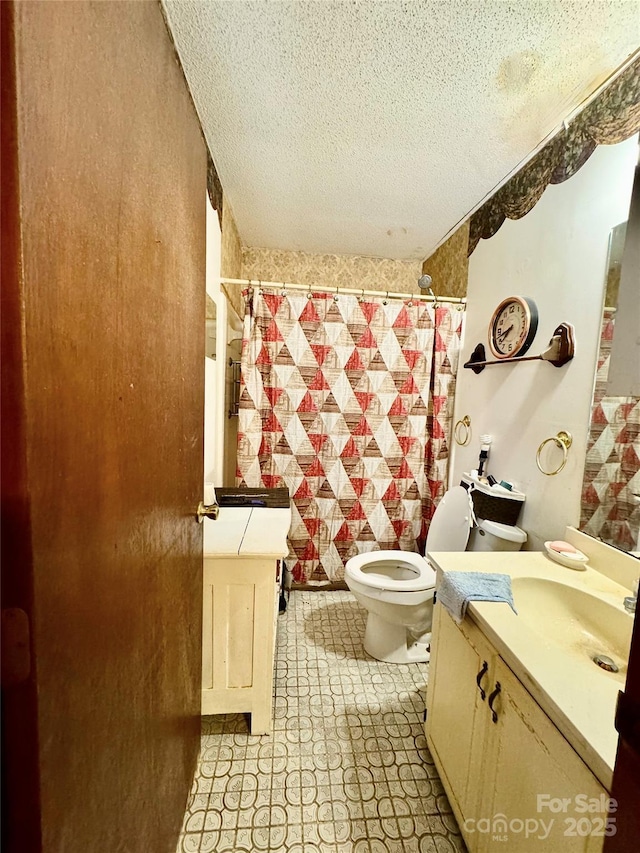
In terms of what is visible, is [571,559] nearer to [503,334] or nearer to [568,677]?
[568,677]

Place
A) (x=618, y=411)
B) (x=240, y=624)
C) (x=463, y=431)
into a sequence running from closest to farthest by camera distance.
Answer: (x=618, y=411) → (x=240, y=624) → (x=463, y=431)

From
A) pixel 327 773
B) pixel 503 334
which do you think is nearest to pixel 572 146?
pixel 503 334

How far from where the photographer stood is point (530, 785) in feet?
2.39

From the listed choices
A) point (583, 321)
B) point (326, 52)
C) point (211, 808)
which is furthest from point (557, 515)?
point (326, 52)

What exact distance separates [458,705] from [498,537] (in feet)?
2.30

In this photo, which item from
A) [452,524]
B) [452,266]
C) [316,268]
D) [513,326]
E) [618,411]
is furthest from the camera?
[316,268]

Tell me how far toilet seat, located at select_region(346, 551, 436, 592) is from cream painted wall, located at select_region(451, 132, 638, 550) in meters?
0.51

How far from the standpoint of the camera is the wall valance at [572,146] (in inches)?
45.2

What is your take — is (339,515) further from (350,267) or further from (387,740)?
(350,267)

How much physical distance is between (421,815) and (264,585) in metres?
0.85

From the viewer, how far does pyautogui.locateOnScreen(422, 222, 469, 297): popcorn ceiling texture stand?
217 centimetres

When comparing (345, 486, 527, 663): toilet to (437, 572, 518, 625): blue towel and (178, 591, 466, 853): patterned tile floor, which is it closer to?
(178, 591, 466, 853): patterned tile floor

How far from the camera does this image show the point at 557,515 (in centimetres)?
138

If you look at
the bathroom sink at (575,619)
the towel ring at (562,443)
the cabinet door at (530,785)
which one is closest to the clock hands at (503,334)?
the towel ring at (562,443)
